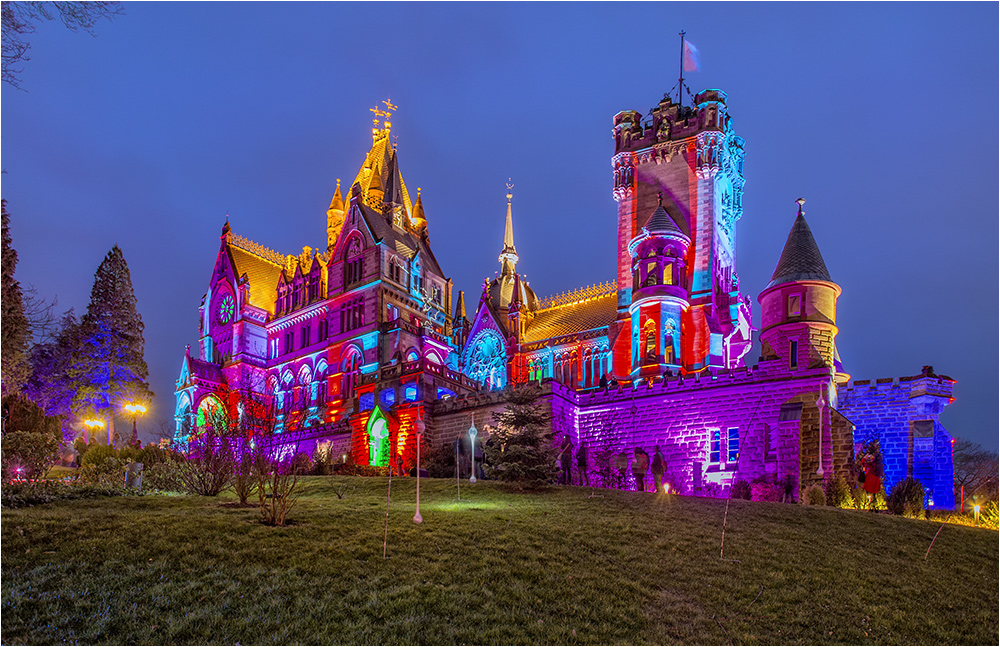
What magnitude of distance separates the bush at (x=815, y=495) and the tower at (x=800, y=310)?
26.3ft

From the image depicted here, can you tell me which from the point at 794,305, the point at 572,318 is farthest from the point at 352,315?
the point at 794,305

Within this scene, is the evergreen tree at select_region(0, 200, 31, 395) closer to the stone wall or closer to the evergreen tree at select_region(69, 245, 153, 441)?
the evergreen tree at select_region(69, 245, 153, 441)

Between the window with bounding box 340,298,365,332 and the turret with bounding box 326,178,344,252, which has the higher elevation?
the turret with bounding box 326,178,344,252

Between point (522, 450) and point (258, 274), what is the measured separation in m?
45.1

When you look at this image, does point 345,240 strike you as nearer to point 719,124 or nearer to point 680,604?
point 719,124

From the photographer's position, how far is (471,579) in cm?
1469

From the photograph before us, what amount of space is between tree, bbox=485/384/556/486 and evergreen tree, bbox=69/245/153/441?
24612mm

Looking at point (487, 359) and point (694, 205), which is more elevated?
point (694, 205)

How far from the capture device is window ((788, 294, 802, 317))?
35031 millimetres

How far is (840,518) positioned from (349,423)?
25793mm

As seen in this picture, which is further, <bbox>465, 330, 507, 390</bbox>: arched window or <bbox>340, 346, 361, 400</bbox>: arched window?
<bbox>340, 346, 361, 400</bbox>: arched window

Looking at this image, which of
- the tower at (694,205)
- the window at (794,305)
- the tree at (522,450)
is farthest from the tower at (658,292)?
the tree at (522,450)

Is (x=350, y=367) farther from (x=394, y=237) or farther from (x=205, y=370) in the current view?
(x=205, y=370)

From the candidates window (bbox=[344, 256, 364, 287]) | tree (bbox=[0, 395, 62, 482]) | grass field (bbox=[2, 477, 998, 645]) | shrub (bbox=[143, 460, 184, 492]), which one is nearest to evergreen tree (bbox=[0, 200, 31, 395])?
tree (bbox=[0, 395, 62, 482])
